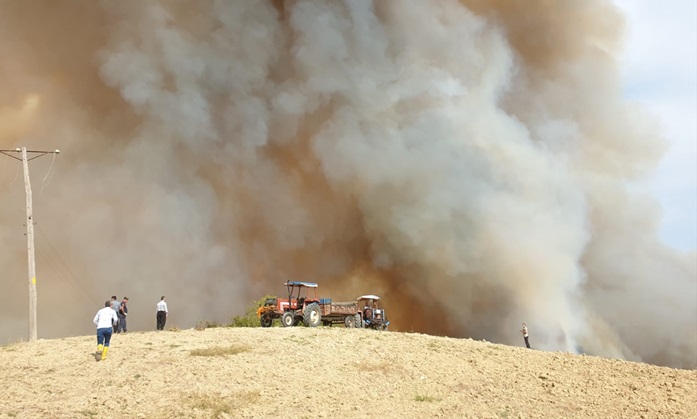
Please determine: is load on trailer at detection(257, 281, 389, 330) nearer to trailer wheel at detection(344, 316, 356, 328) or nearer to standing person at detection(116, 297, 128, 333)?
trailer wheel at detection(344, 316, 356, 328)

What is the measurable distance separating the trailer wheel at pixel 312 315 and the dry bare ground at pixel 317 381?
258 inches

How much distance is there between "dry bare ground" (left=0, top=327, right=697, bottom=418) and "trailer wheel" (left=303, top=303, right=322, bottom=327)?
6559 millimetres

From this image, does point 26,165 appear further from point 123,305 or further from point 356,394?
point 356,394

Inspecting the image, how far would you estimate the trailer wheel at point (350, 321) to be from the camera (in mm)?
30797

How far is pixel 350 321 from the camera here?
31.0 m

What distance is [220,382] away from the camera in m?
14.9

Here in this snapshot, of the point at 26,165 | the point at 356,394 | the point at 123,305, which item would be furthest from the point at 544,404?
the point at 26,165

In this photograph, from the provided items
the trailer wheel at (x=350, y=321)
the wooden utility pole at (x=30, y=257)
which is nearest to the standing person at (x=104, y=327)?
the wooden utility pole at (x=30, y=257)

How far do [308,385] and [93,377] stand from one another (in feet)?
18.1

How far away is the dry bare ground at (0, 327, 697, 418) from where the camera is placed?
13.2 meters

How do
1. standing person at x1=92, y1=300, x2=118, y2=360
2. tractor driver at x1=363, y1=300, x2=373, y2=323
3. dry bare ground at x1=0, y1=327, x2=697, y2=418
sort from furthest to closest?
1. tractor driver at x1=363, y1=300, x2=373, y2=323
2. standing person at x1=92, y1=300, x2=118, y2=360
3. dry bare ground at x1=0, y1=327, x2=697, y2=418

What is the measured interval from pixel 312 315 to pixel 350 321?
3590 mm

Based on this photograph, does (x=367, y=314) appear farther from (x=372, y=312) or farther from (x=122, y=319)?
(x=122, y=319)

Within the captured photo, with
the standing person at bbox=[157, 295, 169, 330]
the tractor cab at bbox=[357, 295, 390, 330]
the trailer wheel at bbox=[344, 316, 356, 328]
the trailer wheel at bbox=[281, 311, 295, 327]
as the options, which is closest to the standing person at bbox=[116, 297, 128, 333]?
the standing person at bbox=[157, 295, 169, 330]
